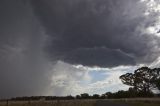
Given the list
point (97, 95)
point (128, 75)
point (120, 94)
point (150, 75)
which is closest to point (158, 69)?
point (150, 75)

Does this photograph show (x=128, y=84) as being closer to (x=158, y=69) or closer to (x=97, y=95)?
(x=158, y=69)

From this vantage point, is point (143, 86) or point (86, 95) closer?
point (143, 86)

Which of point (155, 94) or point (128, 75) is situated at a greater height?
point (128, 75)

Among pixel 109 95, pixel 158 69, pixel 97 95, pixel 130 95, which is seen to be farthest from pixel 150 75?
pixel 97 95

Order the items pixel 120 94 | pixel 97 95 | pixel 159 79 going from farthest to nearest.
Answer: pixel 97 95
pixel 120 94
pixel 159 79

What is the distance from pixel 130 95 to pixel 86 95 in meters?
35.8

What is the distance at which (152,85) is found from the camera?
115m

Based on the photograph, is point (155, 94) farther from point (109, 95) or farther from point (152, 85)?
point (109, 95)

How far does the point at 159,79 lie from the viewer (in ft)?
368

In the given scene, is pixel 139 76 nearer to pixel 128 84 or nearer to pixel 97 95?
pixel 128 84

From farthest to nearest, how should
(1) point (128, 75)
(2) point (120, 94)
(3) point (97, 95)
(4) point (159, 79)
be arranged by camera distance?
(3) point (97, 95) → (2) point (120, 94) → (1) point (128, 75) → (4) point (159, 79)

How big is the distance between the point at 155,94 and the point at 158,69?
32.8 ft

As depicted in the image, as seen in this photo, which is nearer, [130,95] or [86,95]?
[130,95]

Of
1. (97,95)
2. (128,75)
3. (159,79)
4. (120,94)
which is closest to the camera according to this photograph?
(159,79)
